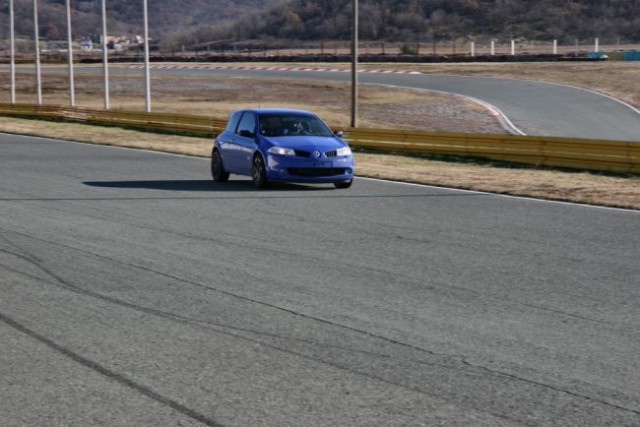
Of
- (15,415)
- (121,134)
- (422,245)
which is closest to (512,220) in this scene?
(422,245)

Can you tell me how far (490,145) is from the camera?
2791 cm

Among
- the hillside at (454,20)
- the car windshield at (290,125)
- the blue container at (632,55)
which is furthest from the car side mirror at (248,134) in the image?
the hillside at (454,20)

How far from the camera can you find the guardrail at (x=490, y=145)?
23.7 metres

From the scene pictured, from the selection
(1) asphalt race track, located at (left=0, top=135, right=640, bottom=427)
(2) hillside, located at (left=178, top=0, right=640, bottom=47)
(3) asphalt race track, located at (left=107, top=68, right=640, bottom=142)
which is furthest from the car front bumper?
(2) hillside, located at (left=178, top=0, right=640, bottom=47)

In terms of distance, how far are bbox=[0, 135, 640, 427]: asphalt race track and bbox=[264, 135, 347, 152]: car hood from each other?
11.5 feet

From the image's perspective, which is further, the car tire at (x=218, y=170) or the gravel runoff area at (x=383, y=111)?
the car tire at (x=218, y=170)

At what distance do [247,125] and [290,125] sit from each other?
37.1 inches

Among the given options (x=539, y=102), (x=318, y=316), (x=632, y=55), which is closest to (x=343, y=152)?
(x=318, y=316)

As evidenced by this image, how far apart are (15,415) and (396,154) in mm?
25760

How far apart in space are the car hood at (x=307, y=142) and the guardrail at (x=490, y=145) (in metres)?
6.59

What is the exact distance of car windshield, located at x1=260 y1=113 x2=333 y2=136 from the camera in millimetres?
20984

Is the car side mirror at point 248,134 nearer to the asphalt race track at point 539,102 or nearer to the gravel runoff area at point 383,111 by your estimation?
the gravel runoff area at point 383,111

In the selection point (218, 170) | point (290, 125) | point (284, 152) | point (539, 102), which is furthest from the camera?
point (539, 102)

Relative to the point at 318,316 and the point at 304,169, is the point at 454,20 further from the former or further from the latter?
the point at 318,316
